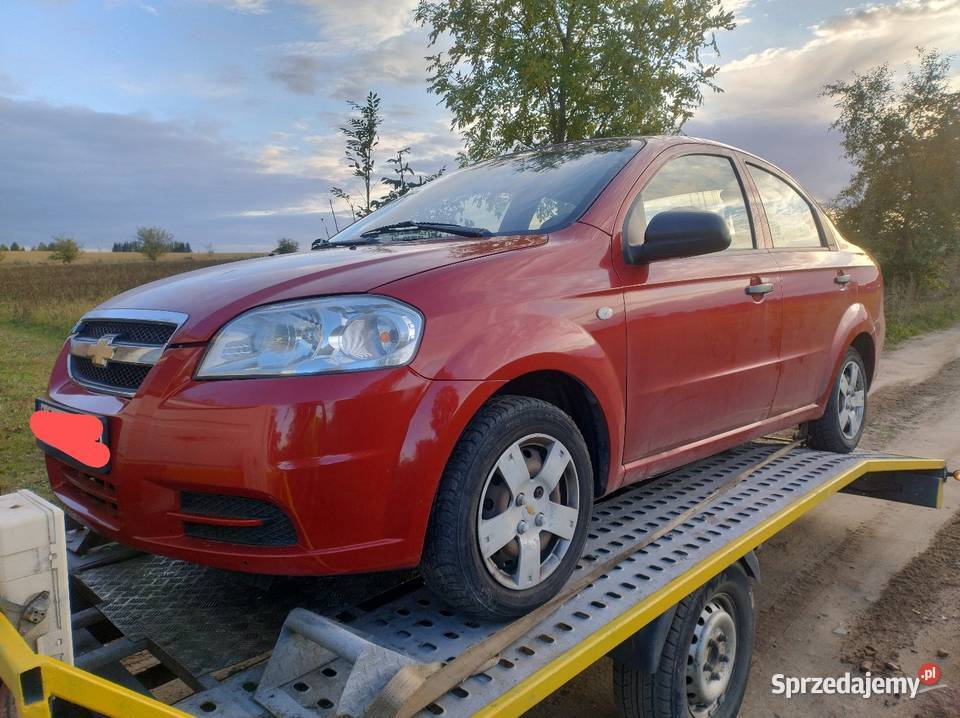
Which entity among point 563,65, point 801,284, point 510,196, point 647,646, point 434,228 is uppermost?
point 563,65

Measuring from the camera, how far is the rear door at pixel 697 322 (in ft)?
8.57

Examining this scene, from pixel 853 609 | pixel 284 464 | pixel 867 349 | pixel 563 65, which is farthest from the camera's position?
pixel 563 65

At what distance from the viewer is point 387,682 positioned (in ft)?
5.23

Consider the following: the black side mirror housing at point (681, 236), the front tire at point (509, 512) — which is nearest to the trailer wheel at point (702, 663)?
the front tire at point (509, 512)

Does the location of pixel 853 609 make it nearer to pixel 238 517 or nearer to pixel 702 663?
pixel 702 663

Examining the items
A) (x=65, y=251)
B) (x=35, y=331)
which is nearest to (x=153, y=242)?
(x=65, y=251)

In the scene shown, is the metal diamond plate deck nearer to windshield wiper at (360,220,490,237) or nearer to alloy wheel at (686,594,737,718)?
alloy wheel at (686,594,737,718)

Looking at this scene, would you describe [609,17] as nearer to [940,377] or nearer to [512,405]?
[940,377]

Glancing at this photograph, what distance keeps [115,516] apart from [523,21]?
8703 mm

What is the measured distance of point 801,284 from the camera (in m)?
3.58

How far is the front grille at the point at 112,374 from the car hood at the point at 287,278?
0.18 meters

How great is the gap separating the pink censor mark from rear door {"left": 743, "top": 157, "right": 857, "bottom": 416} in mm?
2871

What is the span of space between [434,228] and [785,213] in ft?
6.83

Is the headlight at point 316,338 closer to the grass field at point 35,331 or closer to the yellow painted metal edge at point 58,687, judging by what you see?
the yellow painted metal edge at point 58,687
